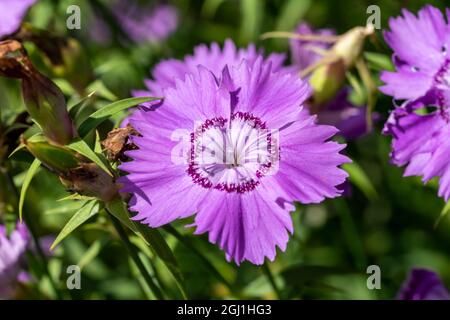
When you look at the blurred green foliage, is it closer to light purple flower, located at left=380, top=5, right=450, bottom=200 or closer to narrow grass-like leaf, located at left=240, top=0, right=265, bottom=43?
narrow grass-like leaf, located at left=240, top=0, right=265, bottom=43

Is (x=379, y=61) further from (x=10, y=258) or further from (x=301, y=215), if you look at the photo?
(x=10, y=258)

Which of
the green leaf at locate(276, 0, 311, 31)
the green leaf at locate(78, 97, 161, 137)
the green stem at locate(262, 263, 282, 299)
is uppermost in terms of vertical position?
the green leaf at locate(276, 0, 311, 31)


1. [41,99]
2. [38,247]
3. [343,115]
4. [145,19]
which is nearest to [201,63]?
[343,115]

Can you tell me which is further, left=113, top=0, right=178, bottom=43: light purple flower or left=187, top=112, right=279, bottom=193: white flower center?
left=113, top=0, right=178, bottom=43: light purple flower

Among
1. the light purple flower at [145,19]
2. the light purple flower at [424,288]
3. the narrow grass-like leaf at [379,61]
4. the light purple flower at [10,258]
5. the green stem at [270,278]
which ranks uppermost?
the light purple flower at [145,19]

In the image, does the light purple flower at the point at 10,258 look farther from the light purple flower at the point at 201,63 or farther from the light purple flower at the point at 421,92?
the light purple flower at the point at 421,92

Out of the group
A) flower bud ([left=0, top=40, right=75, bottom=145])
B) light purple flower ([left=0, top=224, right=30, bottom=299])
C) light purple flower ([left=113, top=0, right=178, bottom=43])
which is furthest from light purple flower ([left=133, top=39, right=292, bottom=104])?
light purple flower ([left=113, top=0, right=178, bottom=43])

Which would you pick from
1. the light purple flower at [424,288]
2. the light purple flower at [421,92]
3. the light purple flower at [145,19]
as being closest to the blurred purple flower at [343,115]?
the light purple flower at [421,92]

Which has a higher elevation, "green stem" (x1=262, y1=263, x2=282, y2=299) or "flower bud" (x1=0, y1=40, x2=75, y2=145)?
"flower bud" (x1=0, y1=40, x2=75, y2=145)
